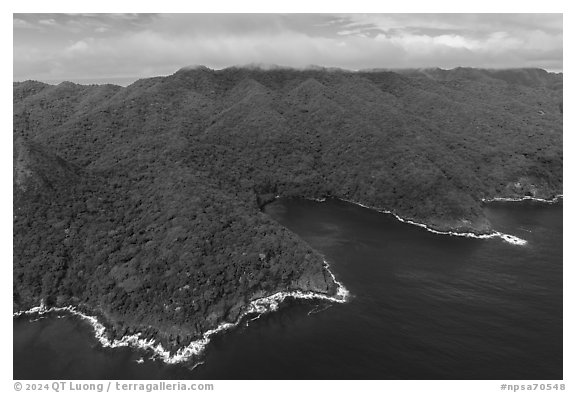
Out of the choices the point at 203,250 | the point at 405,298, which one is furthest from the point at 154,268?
the point at 405,298

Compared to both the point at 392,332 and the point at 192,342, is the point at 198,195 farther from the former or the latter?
the point at 392,332

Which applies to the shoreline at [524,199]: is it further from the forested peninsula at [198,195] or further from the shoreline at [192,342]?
the shoreline at [192,342]

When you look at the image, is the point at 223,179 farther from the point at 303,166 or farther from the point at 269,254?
the point at 269,254

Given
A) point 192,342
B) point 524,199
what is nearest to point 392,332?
point 192,342

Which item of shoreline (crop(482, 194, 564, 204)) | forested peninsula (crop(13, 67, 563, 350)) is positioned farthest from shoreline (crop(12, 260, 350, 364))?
shoreline (crop(482, 194, 564, 204))

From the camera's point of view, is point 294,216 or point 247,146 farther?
point 247,146

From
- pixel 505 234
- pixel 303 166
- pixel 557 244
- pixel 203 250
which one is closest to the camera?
pixel 203 250

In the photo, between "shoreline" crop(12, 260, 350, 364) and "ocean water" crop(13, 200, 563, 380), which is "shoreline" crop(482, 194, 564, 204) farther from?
"shoreline" crop(12, 260, 350, 364)
